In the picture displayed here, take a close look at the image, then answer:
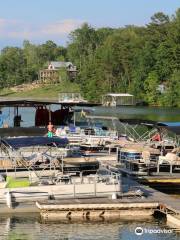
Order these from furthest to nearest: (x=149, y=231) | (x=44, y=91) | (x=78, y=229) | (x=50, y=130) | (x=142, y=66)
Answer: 1. (x=44, y=91)
2. (x=142, y=66)
3. (x=50, y=130)
4. (x=78, y=229)
5. (x=149, y=231)

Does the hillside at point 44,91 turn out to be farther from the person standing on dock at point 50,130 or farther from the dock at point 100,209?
the dock at point 100,209

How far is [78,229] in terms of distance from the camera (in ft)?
81.5

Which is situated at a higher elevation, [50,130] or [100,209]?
[50,130]

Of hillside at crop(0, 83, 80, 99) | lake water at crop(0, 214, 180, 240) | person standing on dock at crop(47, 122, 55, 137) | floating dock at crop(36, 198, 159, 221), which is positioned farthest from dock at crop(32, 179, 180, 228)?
hillside at crop(0, 83, 80, 99)

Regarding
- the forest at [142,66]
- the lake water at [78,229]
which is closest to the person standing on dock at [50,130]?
the lake water at [78,229]

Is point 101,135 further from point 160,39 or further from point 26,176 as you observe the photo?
point 160,39

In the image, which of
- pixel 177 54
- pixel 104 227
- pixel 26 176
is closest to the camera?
pixel 104 227

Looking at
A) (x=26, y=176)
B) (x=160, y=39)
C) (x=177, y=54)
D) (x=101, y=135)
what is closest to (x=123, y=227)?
(x=26, y=176)

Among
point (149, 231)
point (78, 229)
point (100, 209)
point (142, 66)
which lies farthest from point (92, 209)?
point (142, 66)

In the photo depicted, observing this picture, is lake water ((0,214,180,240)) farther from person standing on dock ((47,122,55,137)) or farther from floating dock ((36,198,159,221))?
person standing on dock ((47,122,55,137))

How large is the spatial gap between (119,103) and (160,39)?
16985 mm

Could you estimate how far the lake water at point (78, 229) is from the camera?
78.6 feet

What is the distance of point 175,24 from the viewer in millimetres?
144875

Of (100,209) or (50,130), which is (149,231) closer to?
(100,209)
